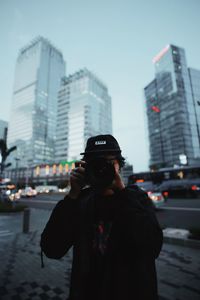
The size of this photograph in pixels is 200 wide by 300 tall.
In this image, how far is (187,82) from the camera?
8931 centimetres

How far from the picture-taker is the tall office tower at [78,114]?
107000 mm

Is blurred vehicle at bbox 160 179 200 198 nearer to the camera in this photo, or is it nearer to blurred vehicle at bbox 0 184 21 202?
blurred vehicle at bbox 0 184 21 202

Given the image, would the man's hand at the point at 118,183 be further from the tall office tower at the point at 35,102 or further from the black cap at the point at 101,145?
the tall office tower at the point at 35,102

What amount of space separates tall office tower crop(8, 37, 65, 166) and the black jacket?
129 meters

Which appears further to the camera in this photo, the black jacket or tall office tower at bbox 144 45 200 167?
tall office tower at bbox 144 45 200 167

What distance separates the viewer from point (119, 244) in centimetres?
114

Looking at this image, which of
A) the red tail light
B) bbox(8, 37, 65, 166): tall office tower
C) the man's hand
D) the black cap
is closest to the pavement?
the man's hand

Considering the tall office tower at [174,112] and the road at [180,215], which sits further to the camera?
the tall office tower at [174,112]

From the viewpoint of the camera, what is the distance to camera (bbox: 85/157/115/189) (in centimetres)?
117

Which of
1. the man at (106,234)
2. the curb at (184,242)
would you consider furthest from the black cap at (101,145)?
the curb at (184,242)

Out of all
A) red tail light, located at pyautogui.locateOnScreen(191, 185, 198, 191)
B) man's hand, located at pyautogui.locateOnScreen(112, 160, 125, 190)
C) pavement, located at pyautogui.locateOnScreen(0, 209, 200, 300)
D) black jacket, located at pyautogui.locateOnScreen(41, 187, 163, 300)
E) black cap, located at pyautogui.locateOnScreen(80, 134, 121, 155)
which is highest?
black cap, located at pyautogui.locateOnScreen(80, 134, 121, 155)

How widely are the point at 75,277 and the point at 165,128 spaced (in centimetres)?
10205

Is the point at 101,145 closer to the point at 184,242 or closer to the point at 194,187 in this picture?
the point at 184,242

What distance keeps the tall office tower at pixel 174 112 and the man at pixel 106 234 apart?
273 ft
